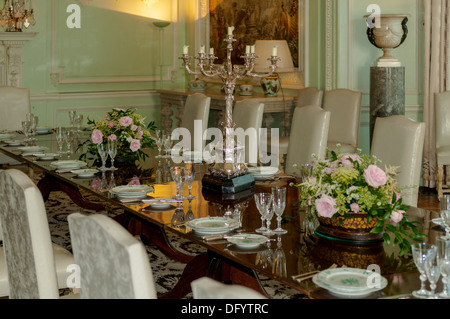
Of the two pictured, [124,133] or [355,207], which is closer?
[355,207]

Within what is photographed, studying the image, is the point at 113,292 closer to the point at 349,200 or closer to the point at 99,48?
the point at 349,200

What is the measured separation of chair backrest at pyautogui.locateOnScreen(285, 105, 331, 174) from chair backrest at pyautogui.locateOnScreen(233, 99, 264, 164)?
1.10 ft

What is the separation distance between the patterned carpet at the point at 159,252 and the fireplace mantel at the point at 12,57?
5.66ft

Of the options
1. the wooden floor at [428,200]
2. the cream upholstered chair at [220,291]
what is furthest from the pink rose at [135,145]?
the cream upholstered chair at [220,291]

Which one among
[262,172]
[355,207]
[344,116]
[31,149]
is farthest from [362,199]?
[344,116]

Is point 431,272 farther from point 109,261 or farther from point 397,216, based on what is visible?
point 109,261

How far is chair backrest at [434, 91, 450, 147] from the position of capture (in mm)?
5820

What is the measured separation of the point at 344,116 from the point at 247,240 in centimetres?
375

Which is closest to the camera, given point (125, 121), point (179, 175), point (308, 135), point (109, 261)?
point (109, 261)

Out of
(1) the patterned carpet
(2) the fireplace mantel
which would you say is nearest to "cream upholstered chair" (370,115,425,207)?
(1) the patterned carpet

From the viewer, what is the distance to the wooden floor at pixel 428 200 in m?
5.64

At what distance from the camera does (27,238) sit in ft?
6.92

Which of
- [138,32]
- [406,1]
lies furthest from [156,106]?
[406,1]

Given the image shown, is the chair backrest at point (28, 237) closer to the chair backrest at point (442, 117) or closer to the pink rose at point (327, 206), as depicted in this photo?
the pink rose at point (327, 206)
